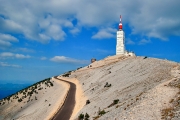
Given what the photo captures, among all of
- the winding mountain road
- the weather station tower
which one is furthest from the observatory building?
the winding mountain road

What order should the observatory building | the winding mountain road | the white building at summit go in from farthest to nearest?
1. the observatory building
2. the white building at summit
3. the winding mountain road

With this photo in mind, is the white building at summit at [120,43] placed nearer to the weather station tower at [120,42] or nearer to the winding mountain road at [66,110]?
the weather station tower at [120,42]

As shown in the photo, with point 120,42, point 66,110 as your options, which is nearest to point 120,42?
point 120,42

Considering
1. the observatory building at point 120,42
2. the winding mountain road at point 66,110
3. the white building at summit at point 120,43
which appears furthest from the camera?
the observatory building at point 120,42

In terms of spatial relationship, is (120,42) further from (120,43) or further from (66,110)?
(66,110)

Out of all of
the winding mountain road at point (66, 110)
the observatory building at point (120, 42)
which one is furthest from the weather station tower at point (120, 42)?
the winding mountain road at point (66, 110)

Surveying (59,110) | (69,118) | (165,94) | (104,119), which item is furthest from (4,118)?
(165,94)

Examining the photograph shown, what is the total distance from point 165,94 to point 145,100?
128 inches

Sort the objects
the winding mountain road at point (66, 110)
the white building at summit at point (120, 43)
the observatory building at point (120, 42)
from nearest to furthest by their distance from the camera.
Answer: the winding mountain road at point (66, 110) < the white building at summit at point (120, 43) < the observatory building at point (120, 42)

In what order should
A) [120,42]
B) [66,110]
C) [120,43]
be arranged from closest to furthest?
[66,110] → [120,43] → [120,42]

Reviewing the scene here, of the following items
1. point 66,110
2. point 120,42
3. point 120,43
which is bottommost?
point 66,110

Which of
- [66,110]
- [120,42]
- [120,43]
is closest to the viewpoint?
[66,110]

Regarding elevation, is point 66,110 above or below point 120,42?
below

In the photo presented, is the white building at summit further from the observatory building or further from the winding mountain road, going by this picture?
the winding mountain road
